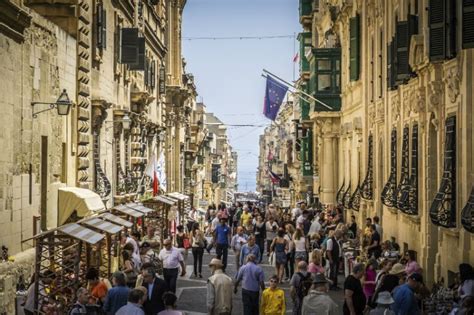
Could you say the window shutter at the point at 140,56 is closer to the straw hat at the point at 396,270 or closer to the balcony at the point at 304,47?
the balcony at the point at 304,47

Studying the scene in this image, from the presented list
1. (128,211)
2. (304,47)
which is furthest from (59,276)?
(304,47)

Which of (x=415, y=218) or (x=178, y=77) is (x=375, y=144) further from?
(x=178, y=77)

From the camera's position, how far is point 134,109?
38531 mm

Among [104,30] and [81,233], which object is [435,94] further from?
[104,30]

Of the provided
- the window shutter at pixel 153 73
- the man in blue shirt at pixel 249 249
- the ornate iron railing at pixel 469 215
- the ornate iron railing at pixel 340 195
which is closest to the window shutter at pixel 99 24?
the man in blue shirt at pixel 249 249

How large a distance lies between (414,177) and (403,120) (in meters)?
2.34

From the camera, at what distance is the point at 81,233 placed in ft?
53.5

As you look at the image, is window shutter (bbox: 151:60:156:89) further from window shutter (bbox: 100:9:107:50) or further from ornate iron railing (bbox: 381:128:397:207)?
ornate iron railing (bbox: 381:128:397:207)

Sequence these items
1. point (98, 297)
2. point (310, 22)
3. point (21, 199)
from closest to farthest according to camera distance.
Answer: point (98, 297) → point (21, 199) → point (310, 22)

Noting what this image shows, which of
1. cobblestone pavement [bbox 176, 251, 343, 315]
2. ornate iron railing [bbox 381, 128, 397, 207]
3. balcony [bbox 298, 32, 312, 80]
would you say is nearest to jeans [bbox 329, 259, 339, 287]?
cobblestone pavement [bbox 176, 251, 343, 315]

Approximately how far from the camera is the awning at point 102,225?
59.0ft

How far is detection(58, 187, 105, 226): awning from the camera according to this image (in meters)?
23.6

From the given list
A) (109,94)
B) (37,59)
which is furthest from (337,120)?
(37,59)

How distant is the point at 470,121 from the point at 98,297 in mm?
6746
